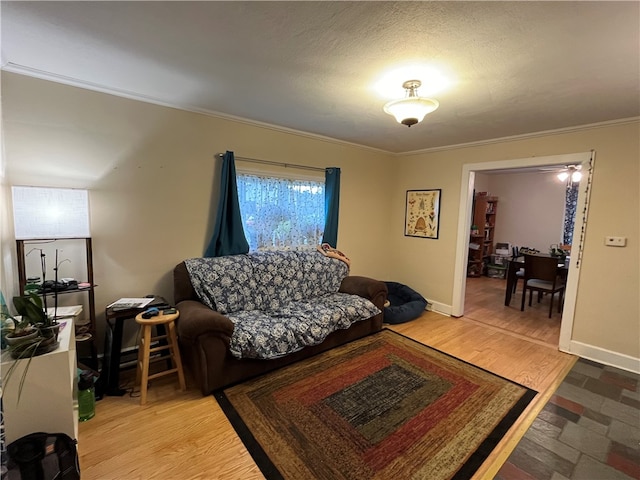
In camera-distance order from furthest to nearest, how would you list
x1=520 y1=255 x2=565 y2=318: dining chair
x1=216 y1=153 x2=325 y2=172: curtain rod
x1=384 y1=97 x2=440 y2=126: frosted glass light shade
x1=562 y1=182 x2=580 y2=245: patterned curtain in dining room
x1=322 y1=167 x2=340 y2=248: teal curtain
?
x1=562 y1=182 x2=580 y2=245: patterned curtain in dining room < x1=520 y1=255 x2=565 y2=318: dining chair < x1=322 y1=167 x2=340 y2=248: teal curtain < x1=216 y1=153 x2=325 y2=172: curtain rod < x1=384 y1=97 x2=440 y2=126: frosted glass light shade

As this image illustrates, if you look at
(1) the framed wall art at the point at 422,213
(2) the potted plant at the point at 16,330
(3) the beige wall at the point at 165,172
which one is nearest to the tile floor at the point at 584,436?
(3) the beige wall at the point at 165,172

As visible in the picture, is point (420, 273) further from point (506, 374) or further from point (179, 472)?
point (179, 472)

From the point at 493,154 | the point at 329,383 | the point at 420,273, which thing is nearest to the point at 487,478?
the point at 329,383

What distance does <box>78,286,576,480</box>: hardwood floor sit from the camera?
159cm

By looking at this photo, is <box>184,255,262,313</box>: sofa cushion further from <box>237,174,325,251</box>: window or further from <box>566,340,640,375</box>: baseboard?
<box>566,340,640,375</box>: baseboard

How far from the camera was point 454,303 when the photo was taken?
4.02 meters

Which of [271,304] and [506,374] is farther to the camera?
[271,304]

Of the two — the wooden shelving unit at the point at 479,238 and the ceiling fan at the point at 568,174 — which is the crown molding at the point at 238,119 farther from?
the wooden shelving unit at the point at 479,238

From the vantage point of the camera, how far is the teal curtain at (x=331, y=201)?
12.4 feet

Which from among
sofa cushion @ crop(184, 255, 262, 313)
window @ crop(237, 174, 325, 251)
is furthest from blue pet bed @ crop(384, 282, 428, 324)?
sofa cushion @ crop(184, 255, 262, 313)

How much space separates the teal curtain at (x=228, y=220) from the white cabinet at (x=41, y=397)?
1.57m

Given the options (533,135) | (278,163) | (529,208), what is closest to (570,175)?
(529,208)

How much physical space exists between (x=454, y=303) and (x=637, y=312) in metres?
1.72

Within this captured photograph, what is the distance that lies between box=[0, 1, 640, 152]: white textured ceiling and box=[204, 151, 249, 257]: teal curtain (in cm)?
62
